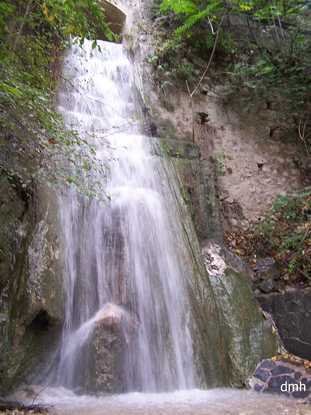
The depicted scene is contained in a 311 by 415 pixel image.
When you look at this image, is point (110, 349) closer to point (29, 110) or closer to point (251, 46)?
point (29, 110)

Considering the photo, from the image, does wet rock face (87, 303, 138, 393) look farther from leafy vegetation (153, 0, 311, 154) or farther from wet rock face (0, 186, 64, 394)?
leafy vegetation (153, 0, 311, 154)

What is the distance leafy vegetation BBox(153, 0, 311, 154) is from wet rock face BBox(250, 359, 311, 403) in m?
5.32

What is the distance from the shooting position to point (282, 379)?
4012 mm

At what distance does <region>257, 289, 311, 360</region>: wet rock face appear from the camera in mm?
5215

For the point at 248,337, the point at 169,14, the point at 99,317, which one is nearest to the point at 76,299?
the point at 99,317

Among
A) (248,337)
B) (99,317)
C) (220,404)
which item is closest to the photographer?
(220,404)

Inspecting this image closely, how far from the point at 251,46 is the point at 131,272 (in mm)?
6449

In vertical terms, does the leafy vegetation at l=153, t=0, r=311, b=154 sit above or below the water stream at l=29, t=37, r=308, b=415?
above

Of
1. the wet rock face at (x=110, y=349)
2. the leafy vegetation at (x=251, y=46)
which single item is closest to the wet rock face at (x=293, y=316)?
the wet rock face at (x=110, y=349)

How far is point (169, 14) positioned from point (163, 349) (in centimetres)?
738

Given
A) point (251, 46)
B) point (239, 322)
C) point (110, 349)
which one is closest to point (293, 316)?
point (239, 322)

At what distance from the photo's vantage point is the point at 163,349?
4.01 m

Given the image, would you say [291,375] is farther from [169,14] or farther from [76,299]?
[169,14]

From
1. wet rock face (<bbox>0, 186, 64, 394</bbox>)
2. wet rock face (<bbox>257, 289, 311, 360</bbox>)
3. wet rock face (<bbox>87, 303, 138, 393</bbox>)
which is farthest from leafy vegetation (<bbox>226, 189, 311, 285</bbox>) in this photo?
wet rock face (<bbox>0, 186, 64, 394</bbox>)
